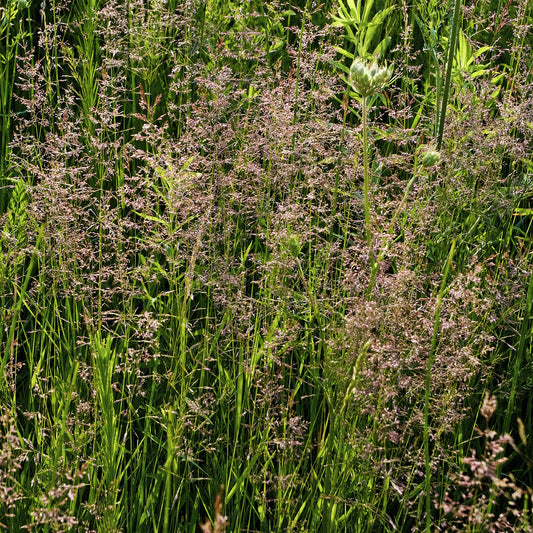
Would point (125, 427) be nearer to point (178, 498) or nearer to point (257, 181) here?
point (178, 498)

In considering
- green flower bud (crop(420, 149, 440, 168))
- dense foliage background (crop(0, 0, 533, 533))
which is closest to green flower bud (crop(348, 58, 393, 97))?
dense foliage background (crop(0, 0, 533, 533))

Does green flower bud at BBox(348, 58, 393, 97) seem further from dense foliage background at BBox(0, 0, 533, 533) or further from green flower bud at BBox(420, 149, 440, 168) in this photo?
green flower bud at BBox(420, 149, 440, 168)

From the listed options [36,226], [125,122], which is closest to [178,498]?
[36,226]

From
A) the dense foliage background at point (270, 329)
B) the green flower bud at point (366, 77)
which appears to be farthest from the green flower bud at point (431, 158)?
the green flower bud at point (366, 77)

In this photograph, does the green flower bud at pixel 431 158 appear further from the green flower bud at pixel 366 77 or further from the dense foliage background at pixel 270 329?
the green flower bud at pixel 366 77

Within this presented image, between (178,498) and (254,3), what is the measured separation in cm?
190

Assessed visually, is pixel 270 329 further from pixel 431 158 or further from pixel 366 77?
pixel 366 77

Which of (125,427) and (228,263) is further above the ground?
(228,263)

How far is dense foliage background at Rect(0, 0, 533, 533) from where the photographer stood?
1620mm

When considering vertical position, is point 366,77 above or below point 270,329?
above

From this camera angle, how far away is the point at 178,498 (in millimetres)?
1751

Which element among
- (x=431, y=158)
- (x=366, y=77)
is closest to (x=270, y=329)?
(x=431, y=158)

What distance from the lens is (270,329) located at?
1.85 metres

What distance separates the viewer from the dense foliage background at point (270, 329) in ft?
5.32
